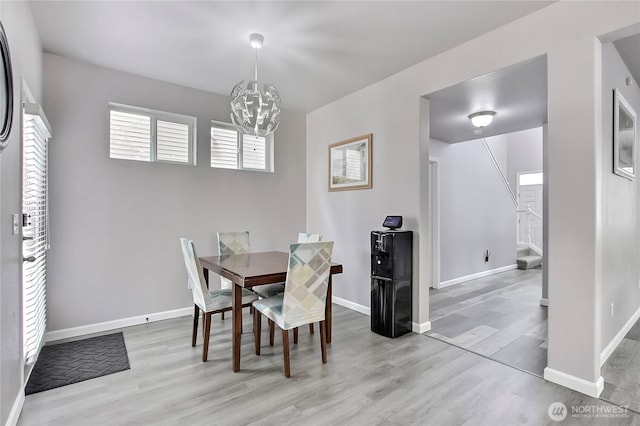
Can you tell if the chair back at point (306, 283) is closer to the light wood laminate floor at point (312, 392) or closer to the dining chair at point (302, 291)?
the dining chair at point (302, 291)

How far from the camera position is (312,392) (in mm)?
2150

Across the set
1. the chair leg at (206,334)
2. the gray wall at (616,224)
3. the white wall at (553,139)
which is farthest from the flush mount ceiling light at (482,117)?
the chair leg at (206,334)

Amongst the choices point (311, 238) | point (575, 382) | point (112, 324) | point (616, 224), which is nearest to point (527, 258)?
point (616, 224)

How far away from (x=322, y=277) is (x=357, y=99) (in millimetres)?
2445

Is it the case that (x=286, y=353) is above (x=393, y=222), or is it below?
below

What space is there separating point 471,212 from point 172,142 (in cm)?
495

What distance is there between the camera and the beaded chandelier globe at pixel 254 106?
253 centimetres

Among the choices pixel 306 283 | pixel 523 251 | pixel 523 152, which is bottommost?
pixel 523 251

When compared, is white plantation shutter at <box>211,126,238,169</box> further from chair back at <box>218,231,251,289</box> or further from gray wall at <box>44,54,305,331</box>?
chair back at <box>218,231,251,289</box>

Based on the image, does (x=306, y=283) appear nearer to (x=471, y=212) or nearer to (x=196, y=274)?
(x=196, y=274)

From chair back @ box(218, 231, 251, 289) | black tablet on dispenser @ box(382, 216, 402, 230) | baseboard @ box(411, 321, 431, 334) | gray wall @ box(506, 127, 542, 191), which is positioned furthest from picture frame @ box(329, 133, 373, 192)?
gray wall @ box(506, 127, 542, 191)

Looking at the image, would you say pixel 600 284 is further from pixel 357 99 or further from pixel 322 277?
pixel 357 99

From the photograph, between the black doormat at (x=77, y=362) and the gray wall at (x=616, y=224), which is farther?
the gray wall at (x=616, y=224)

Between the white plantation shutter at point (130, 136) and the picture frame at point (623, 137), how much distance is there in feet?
14.4
